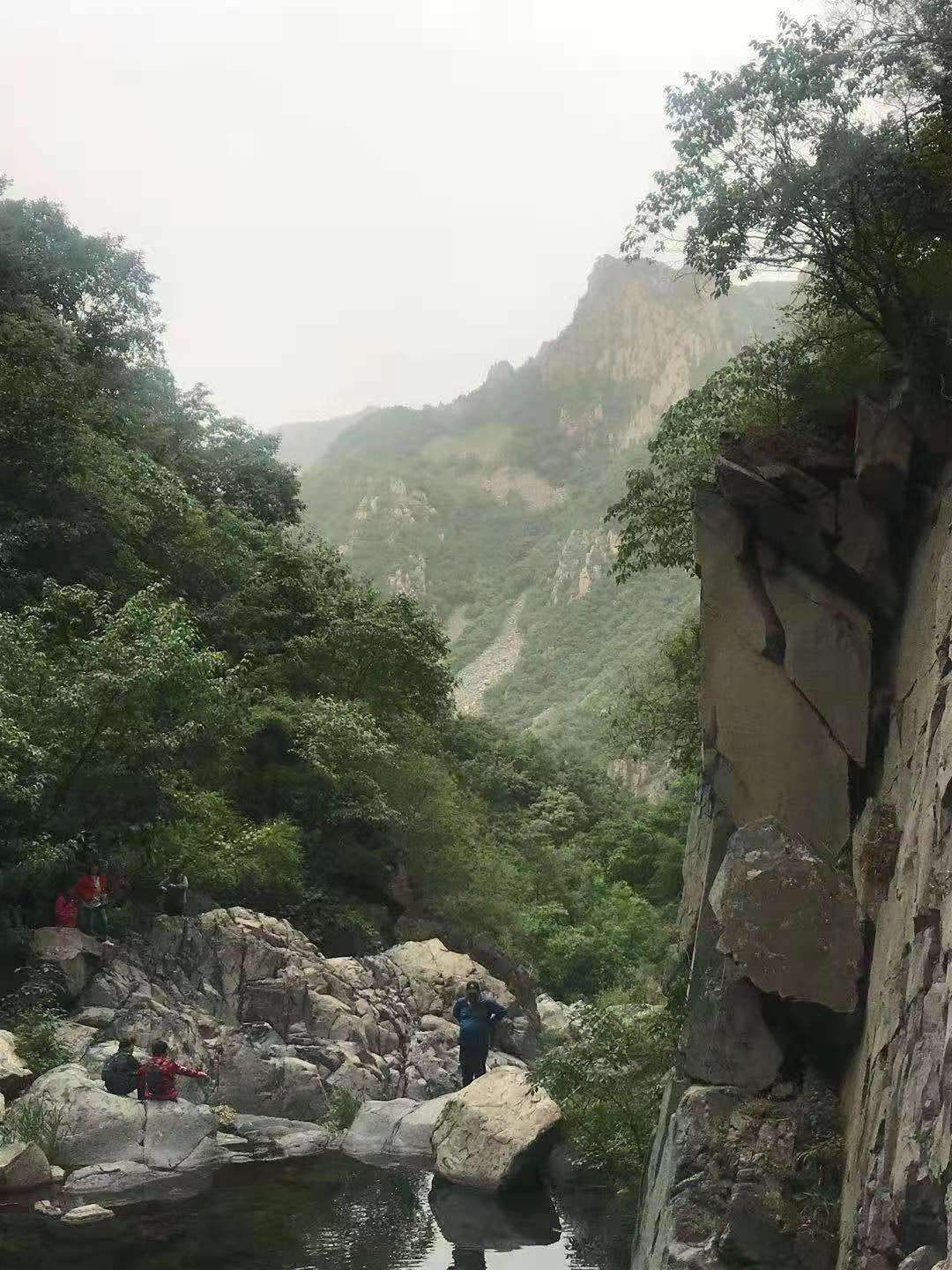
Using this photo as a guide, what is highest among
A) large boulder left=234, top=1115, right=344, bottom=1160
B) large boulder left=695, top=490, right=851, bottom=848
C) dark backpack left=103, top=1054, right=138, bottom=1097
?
large boulder left=695, top=490, right=851, bottom=848

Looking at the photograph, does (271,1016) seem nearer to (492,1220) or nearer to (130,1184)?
(130,1184)

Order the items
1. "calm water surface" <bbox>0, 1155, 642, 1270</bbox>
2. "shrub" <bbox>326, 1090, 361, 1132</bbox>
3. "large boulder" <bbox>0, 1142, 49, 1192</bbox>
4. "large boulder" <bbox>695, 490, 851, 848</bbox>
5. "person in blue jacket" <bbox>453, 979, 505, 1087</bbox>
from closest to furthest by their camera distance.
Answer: "calm water surface" <bbox>0, 1155, 642, 1270</bbox>, "large boulder" <bbox>695, 490, 851, 848</bbox>, "large boulder" <bbox>0, 1142, 49, 1192</bbox>, "person in blue jacket" <bbox>453, 979, 505, 1087</bbox>, "shrub" <bbox>326, 1090, 361, 1132</bbox>

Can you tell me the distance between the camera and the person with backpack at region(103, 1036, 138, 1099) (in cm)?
1493

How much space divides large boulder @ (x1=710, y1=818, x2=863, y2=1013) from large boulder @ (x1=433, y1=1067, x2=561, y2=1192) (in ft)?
17.1

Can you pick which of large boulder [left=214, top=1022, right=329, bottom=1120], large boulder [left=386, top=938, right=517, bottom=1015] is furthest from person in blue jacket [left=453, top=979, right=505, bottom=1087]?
large boulder [left=386, top=938, right=517, bottom=1015]

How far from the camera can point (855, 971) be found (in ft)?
34.8

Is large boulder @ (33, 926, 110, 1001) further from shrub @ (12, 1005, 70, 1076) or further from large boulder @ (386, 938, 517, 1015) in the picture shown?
large boulder @ (386, 938, 517, 1015)

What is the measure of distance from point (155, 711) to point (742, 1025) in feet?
40.1

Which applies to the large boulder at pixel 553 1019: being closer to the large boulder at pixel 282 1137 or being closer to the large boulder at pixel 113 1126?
the large boulder at pixel 282 1137

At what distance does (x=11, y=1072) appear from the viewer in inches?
583


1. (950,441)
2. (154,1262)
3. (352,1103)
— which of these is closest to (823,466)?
(950,441)

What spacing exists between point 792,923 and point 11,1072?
1006cm

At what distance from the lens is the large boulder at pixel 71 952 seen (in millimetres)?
17672

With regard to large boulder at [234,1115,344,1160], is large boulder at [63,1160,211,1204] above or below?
above
